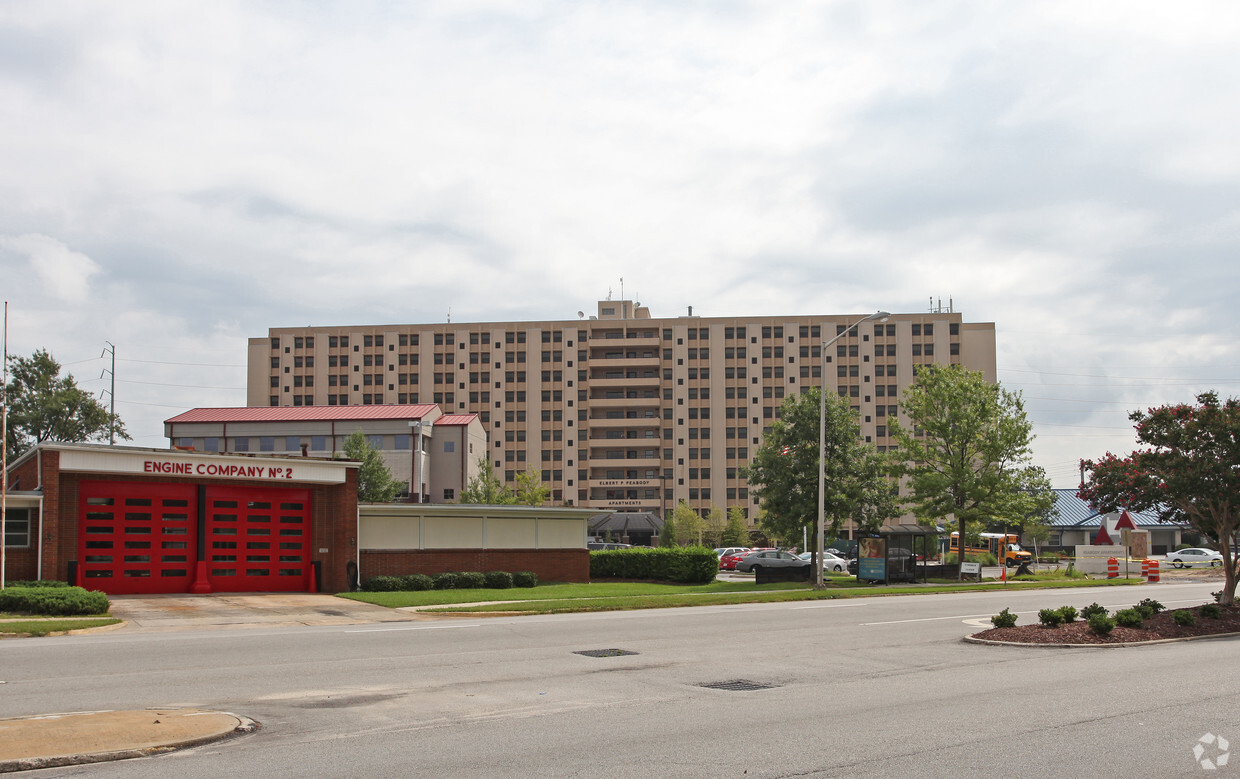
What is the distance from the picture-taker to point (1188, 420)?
22.4 m

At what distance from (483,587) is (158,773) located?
25.1 meters

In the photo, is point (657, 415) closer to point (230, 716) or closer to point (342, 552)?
point (342, 552)

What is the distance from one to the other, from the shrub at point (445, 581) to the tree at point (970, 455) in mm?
22471

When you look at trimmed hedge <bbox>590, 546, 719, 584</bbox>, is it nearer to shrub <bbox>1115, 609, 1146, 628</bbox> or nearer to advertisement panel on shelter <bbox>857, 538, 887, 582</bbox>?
advertisement panel on shelter <bbox>857, 538, 887, 582</bbox>

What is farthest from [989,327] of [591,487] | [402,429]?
[402,429]

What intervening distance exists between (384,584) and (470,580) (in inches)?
113

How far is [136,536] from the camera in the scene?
29.0 meters

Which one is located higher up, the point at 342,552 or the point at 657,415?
the point at 657,415

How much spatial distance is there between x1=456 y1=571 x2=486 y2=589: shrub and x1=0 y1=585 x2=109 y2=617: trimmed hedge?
Answer: 466 inches

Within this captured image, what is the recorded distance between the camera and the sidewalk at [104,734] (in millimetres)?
8109

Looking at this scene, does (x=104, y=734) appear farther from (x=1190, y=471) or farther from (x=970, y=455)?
(x=970, y=455)

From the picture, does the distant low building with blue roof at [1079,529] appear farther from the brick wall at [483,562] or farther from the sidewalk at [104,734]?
the sidewalk at [104,734]

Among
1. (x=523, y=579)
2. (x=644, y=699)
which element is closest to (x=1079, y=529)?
(x=523, y=579)

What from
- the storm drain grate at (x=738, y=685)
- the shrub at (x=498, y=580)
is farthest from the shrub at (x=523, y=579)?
the storm drain grate at (x=738, y=685)
